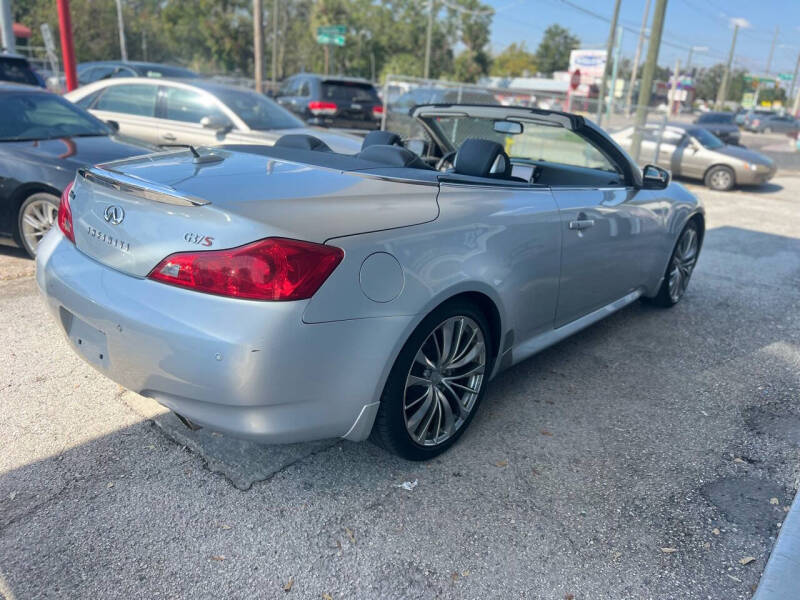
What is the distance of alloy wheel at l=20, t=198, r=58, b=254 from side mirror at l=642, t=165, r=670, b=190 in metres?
4.55

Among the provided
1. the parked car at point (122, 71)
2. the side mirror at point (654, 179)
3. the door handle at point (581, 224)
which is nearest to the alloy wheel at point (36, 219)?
the door handle at point (581, 224)

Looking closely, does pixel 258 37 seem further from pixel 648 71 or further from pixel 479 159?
pixel 479 159

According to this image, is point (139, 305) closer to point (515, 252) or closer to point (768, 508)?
point (515, 252)

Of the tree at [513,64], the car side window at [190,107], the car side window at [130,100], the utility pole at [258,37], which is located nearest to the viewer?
the car side window at [190,107]

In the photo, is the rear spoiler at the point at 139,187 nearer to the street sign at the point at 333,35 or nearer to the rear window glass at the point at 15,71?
the rear window glass at the point at 15,71

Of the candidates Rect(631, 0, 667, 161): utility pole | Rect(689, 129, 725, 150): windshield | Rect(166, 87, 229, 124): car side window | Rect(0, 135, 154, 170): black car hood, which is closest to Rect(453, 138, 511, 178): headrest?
Rect(0, 135, 154, 170): black car hood

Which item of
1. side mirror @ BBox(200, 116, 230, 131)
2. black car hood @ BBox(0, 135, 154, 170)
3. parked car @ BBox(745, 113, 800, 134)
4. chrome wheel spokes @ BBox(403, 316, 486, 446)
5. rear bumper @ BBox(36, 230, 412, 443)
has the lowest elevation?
parked car @ BBox(745, 113, 800, 134)

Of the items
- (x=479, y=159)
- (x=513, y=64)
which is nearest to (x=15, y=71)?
(x=479, y=159)

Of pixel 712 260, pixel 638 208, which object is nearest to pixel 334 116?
pixel 712 260

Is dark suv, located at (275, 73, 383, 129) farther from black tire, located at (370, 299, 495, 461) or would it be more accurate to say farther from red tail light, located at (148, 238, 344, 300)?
red tail light, located at (148, 238, 344, 300)

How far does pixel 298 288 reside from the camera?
2156 millimetres

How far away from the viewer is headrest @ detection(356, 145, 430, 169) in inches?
121

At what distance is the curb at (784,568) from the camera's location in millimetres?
2201

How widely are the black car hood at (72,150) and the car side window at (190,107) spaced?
7.29 feet
